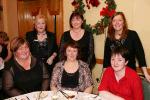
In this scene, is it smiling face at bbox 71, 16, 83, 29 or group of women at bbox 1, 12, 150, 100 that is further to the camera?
smiling face at bbox 71, 16, 83, 29

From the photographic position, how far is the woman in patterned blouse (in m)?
2.79

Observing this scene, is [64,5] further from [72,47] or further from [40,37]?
[72,47]

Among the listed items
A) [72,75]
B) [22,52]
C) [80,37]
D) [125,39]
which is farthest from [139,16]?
[22,52]

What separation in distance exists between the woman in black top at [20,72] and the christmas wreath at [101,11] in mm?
1213

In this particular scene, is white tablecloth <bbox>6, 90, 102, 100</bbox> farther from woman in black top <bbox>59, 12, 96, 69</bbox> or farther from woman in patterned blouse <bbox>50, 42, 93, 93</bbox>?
woman in black top <bbox>59, 12, 96, 69</bbox>

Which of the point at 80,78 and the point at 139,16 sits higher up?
the point at 139,16

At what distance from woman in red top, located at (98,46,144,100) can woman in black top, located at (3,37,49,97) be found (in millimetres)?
815

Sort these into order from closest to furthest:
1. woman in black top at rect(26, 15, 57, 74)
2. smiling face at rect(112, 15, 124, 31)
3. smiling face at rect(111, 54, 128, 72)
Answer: smiling face at rect(111, 54, 128, 72)
smiling face at rect(112, 15, 124, 31)
woman in black top at rect(26, 15, 57, 74)

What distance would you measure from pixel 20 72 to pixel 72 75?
0.56 m

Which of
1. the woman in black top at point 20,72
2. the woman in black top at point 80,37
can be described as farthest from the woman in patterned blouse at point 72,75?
the woman in black top at point 80,37

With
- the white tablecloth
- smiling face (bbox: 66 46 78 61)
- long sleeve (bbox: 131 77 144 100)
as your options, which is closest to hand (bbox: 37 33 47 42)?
smiling face (bbox: 66 46 78 61)

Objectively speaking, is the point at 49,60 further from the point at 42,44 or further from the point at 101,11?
the point at 101,11

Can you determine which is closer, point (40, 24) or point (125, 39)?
point (125, 39)

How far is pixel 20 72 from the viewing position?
9.02 ft
